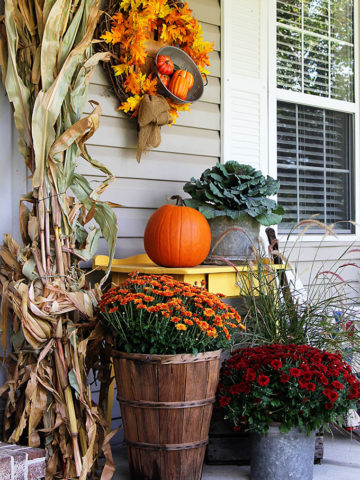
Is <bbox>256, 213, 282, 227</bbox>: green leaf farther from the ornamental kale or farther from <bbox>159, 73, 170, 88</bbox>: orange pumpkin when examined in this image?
<bbox>159, 73, 170, 88</bbox>: orange pumpkin

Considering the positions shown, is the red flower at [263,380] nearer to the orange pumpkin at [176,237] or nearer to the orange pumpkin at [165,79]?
the orange pumpkin at [176,237]

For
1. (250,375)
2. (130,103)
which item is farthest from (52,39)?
(250,375)

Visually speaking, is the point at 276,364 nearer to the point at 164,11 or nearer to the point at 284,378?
the point at 284,378

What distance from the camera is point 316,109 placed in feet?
12.9

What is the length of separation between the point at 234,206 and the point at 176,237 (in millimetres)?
438

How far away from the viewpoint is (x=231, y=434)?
2.45 m

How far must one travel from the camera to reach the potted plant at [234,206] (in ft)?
9.28

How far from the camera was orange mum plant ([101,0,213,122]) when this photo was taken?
2732mm

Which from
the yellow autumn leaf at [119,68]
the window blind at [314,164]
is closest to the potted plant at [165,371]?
the yellow autumn leaf at [119,68]

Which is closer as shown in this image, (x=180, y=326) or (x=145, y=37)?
(x=180, y=326)

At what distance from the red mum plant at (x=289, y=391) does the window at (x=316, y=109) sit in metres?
1.60

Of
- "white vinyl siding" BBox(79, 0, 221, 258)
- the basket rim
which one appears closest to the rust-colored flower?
the basket rim

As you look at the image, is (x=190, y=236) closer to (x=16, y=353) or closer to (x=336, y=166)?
(x=16, y=353)

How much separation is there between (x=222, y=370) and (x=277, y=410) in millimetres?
297
